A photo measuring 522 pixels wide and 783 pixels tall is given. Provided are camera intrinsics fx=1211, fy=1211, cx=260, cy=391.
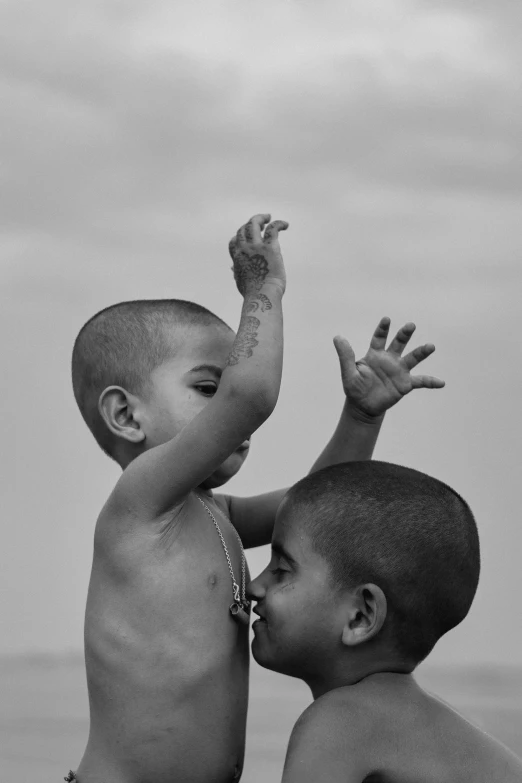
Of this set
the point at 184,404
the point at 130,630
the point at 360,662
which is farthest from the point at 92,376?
the point at 360,662

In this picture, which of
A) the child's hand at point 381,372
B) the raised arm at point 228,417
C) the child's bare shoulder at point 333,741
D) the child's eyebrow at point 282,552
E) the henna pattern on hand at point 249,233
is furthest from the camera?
the child's hand at point 381,372

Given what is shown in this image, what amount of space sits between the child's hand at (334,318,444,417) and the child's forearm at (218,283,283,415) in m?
0.35

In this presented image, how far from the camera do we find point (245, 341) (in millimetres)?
2271

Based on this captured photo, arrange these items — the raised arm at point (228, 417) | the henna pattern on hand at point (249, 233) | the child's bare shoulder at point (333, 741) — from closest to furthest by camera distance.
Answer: the child's bare shoulder at point (333, 741)
the raised arm at point (228, 417)
the henna pattern on hand at point (249, 233)

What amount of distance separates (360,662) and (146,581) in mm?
429

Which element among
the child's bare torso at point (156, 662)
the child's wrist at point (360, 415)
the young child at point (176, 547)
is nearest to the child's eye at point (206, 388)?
the young child at point (176, 547)

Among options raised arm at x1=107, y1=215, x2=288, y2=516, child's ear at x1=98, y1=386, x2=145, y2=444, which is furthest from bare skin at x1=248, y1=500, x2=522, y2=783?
child's ear at x1=98, y1=386, x2=145, y2=444

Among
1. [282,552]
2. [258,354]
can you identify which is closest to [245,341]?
[258,354]

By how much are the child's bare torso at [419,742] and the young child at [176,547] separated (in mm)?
300

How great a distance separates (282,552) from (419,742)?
433 millimetres

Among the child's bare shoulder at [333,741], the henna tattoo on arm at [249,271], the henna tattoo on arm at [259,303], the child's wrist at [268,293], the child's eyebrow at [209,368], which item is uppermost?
the henna tattoo on arm at [249,271]

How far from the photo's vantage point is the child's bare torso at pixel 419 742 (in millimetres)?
2156

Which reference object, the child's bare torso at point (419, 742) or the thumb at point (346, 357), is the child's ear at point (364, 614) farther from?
the thumb at point (346, 357)

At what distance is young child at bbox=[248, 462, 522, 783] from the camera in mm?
2180
